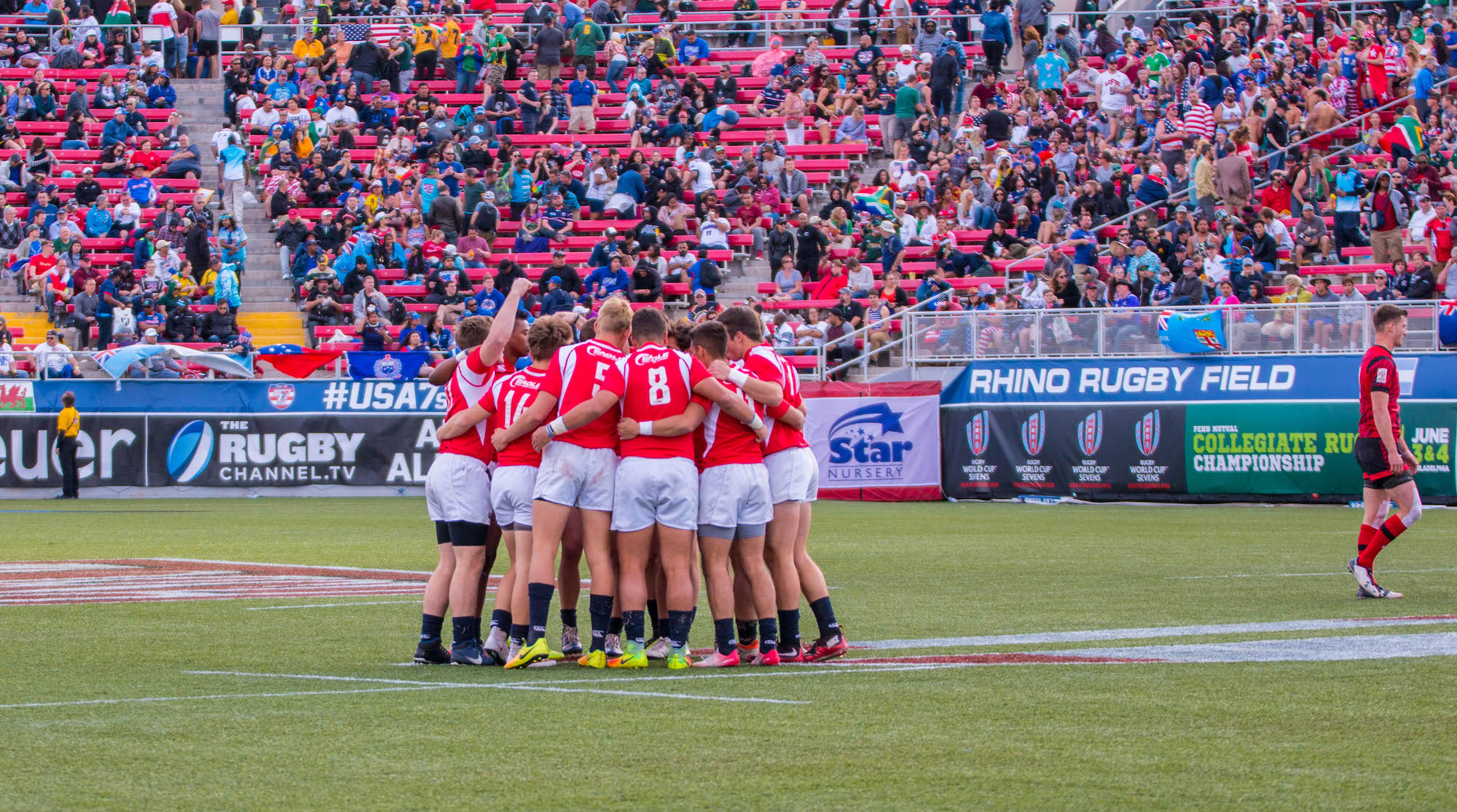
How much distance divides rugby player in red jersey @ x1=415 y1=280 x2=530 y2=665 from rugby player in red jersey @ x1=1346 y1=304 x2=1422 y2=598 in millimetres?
6179

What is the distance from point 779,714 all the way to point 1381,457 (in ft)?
22.1

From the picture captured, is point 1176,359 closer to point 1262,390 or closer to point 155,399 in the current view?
point 1262,390

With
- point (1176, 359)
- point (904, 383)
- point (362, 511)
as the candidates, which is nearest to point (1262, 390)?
point (1176, 359)

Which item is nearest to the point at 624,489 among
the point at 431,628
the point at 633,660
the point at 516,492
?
the point at 516,492

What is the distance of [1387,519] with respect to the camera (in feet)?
42.5

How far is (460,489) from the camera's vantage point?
9.54 m

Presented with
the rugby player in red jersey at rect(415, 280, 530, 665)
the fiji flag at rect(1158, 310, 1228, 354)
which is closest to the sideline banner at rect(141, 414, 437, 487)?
the fiji flag at rect(1158, 310, 1228, 354)

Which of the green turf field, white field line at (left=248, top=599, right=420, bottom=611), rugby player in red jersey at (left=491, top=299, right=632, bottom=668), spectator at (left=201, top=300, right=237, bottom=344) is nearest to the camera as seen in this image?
the green turf field

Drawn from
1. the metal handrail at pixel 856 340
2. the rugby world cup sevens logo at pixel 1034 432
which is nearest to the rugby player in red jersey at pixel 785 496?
the rugby world cup sevens logo at pixel 1034 432

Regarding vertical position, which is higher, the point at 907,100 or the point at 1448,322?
the point at 907,100

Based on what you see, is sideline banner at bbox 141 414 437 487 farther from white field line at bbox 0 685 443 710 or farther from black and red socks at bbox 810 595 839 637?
white field line at bbox 0 685 443 710

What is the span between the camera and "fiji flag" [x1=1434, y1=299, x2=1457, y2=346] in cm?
Answer: 2416

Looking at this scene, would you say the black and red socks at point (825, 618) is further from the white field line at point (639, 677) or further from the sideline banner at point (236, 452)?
the sideline banner at point (236, 452)

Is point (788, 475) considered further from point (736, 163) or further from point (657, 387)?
point (736, 163)
